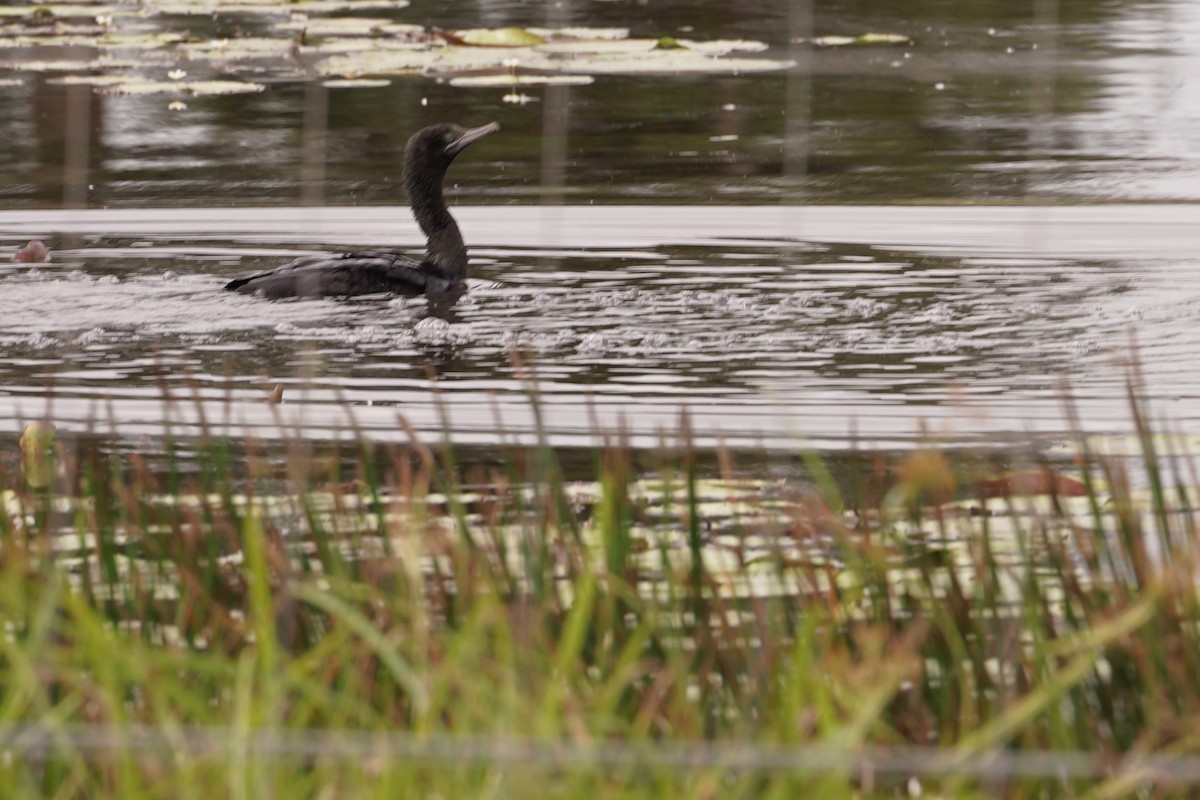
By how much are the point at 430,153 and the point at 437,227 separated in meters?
0.53

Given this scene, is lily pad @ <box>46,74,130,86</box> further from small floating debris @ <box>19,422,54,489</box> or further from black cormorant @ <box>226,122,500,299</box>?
small floating debris @ <box>19,422,54,489</box>

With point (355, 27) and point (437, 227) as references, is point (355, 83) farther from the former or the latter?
point (437, 227)

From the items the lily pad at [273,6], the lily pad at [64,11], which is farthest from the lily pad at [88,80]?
the lily pad at [273,6]

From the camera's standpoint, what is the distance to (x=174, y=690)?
12.0ft

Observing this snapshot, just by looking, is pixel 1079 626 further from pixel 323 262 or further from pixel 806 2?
pixel 806 2

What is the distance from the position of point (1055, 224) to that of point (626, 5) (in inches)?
441

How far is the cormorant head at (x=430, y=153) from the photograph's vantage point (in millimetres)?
11242

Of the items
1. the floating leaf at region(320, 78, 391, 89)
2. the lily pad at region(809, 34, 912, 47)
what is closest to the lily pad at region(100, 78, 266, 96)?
the floating leaf at region(320, 78, 391, 89)

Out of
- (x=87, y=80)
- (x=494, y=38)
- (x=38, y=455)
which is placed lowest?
(x=38, y=455)

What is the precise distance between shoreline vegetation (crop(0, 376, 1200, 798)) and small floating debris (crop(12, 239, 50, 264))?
5.55 meters

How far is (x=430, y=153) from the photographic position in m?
11.3

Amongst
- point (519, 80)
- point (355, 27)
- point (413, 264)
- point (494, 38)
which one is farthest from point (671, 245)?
point (355, 27)

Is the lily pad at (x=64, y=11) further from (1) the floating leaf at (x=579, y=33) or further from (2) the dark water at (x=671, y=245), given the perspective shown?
(1) the floating leaf at (x=579, y=33)

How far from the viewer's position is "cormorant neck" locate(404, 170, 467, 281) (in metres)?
10.7
